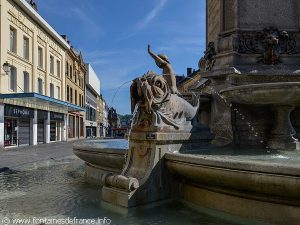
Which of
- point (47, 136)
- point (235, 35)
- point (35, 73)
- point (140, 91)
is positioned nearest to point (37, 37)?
point (35, 73)

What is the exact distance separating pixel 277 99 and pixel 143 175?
306 centimetres

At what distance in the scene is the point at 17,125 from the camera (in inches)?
997

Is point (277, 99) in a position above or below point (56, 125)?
above

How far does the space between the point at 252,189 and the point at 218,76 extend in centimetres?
503

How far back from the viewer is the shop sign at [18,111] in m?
23.1

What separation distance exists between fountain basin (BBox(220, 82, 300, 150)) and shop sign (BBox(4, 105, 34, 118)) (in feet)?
63.5

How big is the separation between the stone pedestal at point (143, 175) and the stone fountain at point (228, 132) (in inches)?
0.6

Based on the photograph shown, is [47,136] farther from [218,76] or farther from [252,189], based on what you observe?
[252,189]

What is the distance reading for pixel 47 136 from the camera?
31.6m

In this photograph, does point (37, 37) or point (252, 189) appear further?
point (37, 37)

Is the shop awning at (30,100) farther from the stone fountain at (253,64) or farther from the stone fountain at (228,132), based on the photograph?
the stone fountain at (253,64)

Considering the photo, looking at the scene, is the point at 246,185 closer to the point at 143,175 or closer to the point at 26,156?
the point at 143,175

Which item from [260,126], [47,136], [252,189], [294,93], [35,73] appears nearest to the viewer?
[252,189]

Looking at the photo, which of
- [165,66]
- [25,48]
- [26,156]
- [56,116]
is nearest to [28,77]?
[25,48]
